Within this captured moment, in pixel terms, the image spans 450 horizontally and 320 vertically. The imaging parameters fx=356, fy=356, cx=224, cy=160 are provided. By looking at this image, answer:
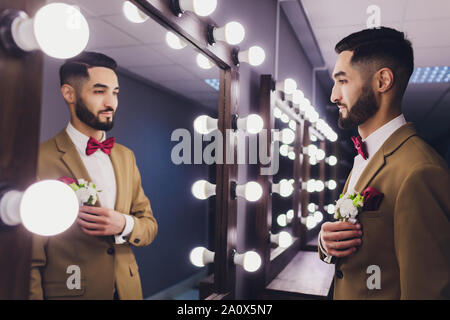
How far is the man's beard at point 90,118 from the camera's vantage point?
31.5 inches

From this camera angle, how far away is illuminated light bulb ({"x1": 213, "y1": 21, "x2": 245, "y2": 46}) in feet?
4.77

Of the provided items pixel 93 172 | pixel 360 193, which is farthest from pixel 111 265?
pixel 360 193

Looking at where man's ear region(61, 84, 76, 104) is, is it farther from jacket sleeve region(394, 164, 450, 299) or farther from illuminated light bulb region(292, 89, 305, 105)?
illuminated light bulb region(292, 89, 305, 105)

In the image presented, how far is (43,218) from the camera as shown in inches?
23.1

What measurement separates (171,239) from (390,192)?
0.73 m

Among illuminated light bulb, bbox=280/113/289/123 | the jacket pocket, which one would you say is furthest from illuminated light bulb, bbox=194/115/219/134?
illuminated light bulb, bbox=280/113/289/123

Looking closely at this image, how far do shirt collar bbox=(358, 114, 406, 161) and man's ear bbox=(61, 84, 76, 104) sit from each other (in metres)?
1.03

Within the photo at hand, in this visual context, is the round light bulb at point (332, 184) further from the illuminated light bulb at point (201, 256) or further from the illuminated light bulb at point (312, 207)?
the illuminated light bulb at point (201, 256)

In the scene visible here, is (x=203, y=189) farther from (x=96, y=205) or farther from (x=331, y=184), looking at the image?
(x=331, y=184)

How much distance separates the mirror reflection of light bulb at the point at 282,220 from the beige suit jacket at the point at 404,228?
4.02ft

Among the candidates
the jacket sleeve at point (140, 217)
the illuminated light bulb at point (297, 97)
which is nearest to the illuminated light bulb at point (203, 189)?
the jacket sleeve at point (140, 217)

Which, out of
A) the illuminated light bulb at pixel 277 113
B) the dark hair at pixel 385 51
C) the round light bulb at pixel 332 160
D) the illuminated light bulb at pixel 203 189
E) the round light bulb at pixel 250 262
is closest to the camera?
the dark hair at pixel 385 51

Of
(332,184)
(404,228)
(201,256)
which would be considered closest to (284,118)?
(332,184)

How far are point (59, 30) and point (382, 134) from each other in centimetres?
111
